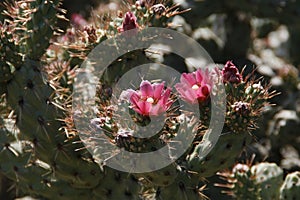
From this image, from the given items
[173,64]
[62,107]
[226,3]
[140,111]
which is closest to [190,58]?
[173,64]

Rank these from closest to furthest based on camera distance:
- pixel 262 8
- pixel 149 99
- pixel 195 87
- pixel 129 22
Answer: pixel 149 99, pixel 195 87, pixel 129 22, pixel 262 8

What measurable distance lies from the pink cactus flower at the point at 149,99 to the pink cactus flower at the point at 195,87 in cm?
13

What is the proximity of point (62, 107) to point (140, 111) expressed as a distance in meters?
0.70

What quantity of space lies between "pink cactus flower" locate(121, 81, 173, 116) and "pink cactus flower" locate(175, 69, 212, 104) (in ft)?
0.42

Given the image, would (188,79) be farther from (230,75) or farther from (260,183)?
(260,183)

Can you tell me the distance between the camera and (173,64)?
15.1ft

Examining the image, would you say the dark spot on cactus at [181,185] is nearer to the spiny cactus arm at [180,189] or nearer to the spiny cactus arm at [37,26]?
the spiny cactus arm at [180,189]

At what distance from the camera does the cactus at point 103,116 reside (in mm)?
3088

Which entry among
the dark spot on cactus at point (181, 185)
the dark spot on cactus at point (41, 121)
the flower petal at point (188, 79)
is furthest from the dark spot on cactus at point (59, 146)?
the flower petal at point (188, 79)

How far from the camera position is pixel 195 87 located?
10.1 ft

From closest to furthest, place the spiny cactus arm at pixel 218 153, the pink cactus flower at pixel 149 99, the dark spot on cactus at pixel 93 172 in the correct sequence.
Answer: the pink cactus flower at pixel 149 99 → the spiny cactus arm at pixel 218 153 → the dark spot on cactus at pixel 93 172

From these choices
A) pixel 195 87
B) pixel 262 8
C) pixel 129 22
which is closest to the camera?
pixel 195 87

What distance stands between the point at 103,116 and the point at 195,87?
0.41 meters

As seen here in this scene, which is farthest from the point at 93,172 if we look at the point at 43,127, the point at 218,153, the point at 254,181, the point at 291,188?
the point at 291,188
